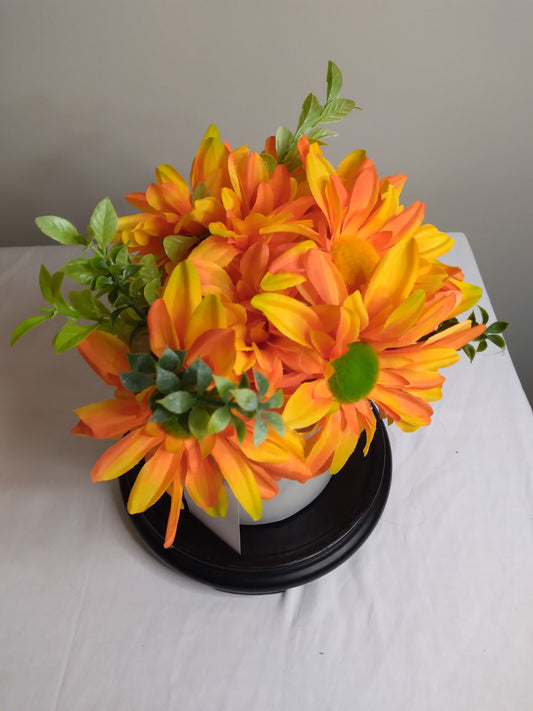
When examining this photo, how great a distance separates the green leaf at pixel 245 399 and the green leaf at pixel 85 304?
125 millimetres

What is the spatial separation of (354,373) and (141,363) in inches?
4.4

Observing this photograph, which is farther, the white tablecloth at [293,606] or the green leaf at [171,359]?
the white tablecloth at [293,606]

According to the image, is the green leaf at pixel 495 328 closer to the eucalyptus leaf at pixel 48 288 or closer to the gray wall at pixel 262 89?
the eucalyptus leaf at pixel 48 288

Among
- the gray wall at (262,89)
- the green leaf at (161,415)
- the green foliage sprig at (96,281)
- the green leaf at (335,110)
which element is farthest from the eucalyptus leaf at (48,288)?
the gray wall at (262,89)

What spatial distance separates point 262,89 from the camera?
755mm

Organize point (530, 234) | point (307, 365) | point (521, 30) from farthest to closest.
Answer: point (530, 234)
point (521, 30)
point (307, 365)

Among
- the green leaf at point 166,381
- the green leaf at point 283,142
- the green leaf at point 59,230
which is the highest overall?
the green leaf at point 283,142

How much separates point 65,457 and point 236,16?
571 millimetres

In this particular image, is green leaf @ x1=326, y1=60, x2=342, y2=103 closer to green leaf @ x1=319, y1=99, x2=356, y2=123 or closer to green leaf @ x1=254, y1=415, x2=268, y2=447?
green leaf @ x1=319, y1=99, x2=356, y2=123

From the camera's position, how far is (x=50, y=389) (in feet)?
1.99

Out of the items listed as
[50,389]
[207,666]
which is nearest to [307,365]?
[207,666]

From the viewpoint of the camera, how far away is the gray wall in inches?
27.3

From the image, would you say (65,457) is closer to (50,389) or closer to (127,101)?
(50,389)

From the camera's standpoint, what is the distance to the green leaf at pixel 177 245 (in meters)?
0.34
